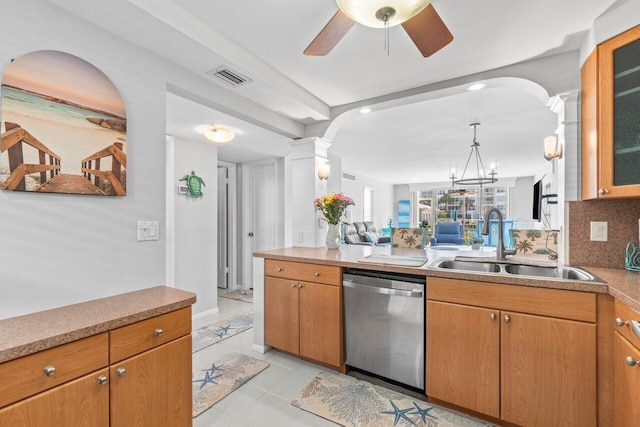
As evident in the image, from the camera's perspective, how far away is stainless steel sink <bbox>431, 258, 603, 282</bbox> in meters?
1.84

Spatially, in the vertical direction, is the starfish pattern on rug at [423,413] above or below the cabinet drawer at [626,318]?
below

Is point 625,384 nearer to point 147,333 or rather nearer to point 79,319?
point 147,333

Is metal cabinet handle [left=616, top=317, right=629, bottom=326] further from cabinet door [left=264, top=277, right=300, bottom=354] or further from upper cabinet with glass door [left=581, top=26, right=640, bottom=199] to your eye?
cabinet door [left=264, top=277, right=300, bottom=354]

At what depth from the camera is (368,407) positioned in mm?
1937

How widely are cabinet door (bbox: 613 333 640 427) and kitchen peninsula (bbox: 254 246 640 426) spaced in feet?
0.24

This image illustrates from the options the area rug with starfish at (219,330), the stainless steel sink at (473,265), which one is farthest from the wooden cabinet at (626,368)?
the area rug with starfish at (219,330)

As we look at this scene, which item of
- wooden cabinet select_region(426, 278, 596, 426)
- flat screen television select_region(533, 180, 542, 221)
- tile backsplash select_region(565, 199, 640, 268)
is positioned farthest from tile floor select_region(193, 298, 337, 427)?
flat screen television select_region(533, 180, 542, 221)

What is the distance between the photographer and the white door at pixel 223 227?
16.8ft

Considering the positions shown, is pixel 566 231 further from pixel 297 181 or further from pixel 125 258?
pixel 125 258

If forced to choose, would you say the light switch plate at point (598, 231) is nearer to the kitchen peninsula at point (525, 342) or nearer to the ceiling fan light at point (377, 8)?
the kitchen peninsula at point (525, 342)

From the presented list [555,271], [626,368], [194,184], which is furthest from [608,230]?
[194,184]

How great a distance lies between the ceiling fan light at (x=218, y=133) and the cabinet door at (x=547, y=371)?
9.46 feet

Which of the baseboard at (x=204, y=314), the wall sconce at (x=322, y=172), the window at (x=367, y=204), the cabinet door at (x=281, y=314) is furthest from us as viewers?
the window at (x=367, y=204)

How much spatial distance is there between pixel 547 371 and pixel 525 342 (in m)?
0.16
